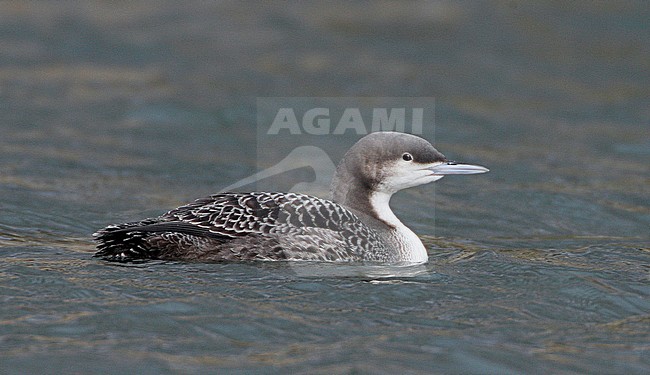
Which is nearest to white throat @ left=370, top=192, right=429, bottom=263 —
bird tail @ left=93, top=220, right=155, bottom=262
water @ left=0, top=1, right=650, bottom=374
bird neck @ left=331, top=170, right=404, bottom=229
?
bird neck @ left=331, top=170, right=404, bottom=229

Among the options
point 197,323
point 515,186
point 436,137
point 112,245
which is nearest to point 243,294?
point 197,323

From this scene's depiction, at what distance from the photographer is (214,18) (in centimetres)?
1816

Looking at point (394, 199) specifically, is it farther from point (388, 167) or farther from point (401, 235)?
point (388, 167)

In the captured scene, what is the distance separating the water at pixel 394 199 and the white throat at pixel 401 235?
0.30 metres

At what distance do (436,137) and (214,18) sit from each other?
5078mm

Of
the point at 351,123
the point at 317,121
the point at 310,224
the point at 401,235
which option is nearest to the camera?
the point at 310,224

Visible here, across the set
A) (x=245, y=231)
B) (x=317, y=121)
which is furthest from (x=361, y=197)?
(x=317, y=121)

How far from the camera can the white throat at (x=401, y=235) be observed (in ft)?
29.7

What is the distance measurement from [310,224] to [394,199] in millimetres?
3455

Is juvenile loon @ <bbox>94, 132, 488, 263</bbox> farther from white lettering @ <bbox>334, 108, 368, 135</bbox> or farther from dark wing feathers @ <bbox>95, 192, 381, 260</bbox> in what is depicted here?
white lettering @ <bbox>334, 108, 368, 135</bbox>

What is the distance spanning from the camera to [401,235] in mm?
9141

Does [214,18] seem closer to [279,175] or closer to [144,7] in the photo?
[144,7]

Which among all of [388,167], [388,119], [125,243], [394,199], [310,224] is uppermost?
[388,119]

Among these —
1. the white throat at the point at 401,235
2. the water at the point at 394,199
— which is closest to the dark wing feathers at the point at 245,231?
the water at the point at 394,199
